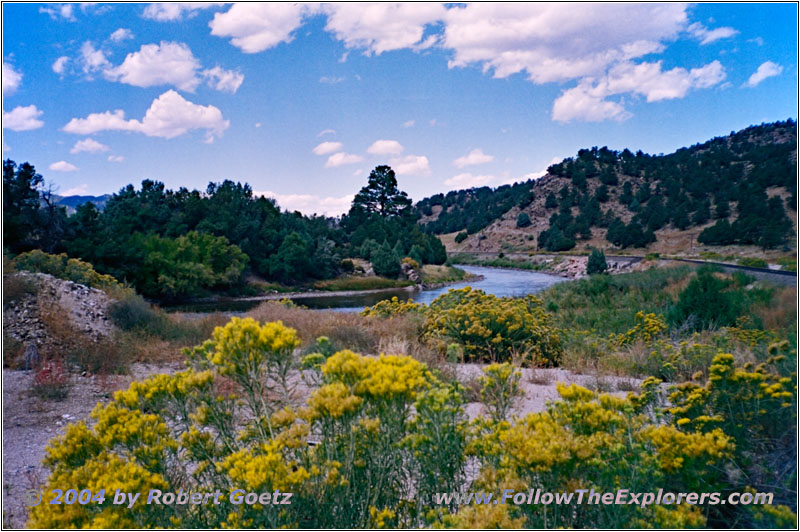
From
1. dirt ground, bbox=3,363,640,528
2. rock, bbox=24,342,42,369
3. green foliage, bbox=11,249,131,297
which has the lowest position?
dirt ground, bbox=3,363,640,528

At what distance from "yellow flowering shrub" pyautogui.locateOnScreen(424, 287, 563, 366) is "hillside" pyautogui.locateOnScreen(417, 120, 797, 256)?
1189 inches

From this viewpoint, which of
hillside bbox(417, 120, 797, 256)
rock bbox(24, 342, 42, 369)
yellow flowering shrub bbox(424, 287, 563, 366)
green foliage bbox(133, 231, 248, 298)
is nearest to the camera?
rock bbox(24, 342, 42, 369)

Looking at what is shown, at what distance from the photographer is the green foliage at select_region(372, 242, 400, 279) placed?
1750 inches

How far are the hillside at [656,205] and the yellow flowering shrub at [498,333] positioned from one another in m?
30.2

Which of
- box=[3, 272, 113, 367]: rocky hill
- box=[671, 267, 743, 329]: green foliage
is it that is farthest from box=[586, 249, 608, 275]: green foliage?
box=[3, 272, 113, 367]: rocky hill

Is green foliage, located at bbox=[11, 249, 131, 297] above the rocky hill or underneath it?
above

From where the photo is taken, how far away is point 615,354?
7.75 m

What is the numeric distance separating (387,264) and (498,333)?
36.2 meters

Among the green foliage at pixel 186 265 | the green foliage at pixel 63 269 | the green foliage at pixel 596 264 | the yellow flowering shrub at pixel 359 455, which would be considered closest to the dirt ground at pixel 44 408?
the yellow flowering shrub at pixel 359 455

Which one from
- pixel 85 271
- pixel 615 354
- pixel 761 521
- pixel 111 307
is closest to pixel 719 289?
pixel 615 354

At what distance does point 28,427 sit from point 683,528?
19.7 feet

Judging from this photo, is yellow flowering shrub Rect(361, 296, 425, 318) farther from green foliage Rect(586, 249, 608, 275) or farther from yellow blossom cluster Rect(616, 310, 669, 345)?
green foliage Rect(586, 249, 608, 275)

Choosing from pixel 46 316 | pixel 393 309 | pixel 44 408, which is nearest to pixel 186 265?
pixel 46 316

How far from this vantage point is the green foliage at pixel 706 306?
9.88m
